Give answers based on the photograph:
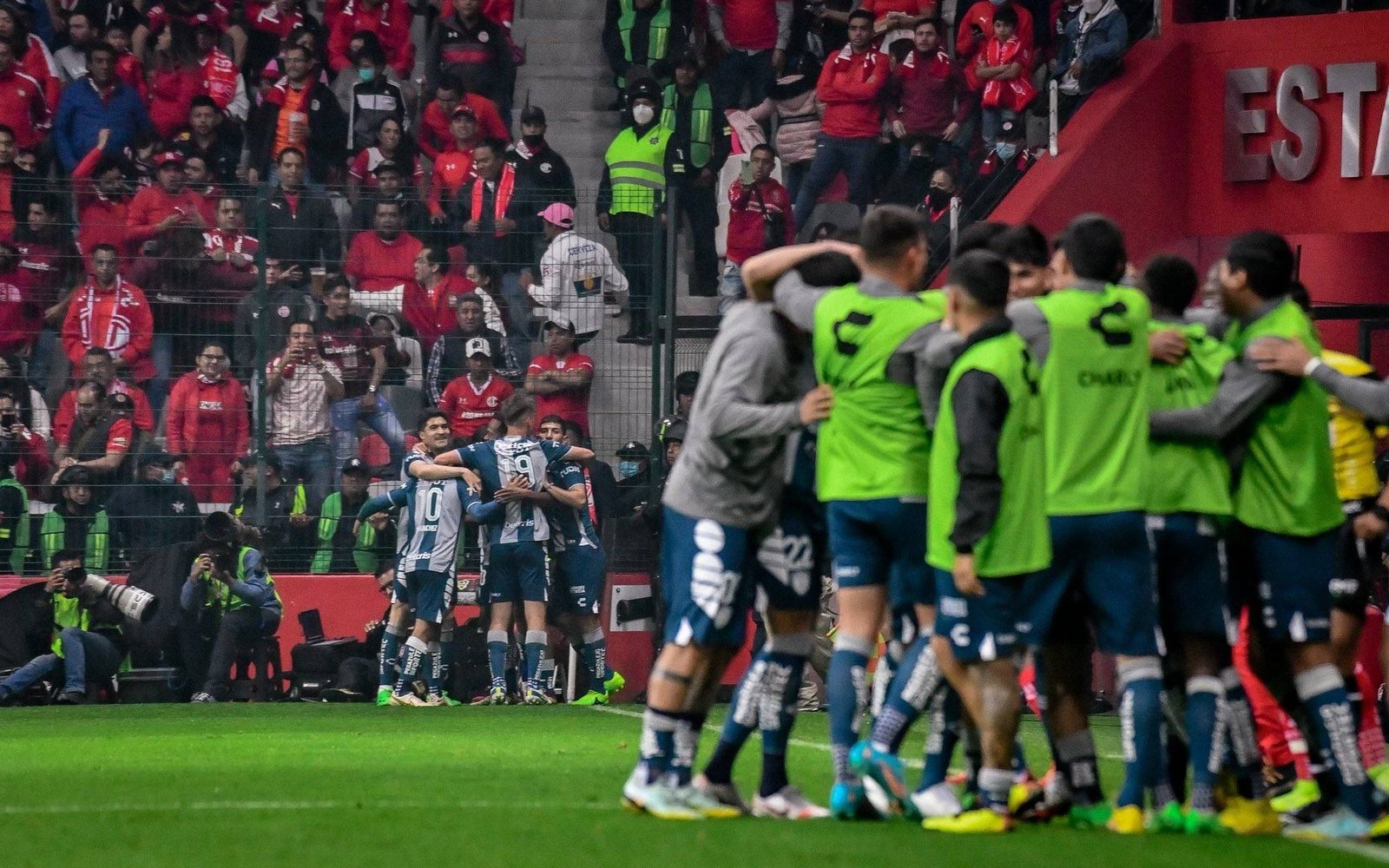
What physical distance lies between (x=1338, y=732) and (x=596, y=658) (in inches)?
361

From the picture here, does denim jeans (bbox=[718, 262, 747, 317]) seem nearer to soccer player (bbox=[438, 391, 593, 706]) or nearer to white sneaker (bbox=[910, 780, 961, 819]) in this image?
soccer player (bbox=[438, 391, 593, 706])

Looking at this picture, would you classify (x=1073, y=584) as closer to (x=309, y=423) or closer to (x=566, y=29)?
(x=309, y=423)

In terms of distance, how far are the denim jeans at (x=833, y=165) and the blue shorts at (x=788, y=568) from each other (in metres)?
11.6

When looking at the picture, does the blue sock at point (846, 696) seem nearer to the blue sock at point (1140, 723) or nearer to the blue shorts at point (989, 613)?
the blue shorts at point (989, 613)

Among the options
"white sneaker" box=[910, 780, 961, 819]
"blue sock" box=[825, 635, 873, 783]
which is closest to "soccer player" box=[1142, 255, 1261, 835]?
"white sneaker" box=[910, 780, 961, 819]

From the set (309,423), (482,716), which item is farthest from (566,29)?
(482,716)

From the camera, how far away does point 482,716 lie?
13805 mm

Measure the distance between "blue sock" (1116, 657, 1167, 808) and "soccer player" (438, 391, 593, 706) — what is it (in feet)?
29.1

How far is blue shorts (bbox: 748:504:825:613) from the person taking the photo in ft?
23.9

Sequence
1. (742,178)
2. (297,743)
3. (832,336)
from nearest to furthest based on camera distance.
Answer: (832,336), (297,743), (742,178)

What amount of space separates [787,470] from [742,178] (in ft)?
37.2

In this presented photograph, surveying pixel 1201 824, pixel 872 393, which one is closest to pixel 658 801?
pixel 872 393

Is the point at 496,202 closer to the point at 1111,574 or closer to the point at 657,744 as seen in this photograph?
the point at 657,744

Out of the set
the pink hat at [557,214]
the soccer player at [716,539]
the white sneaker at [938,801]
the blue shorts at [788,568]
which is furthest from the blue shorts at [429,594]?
the white sneaker at [938,801]
